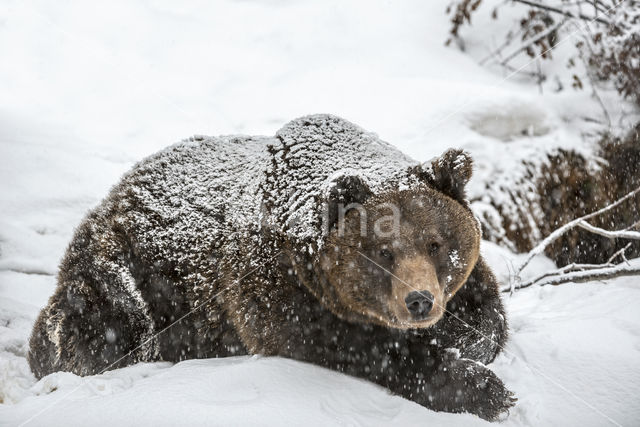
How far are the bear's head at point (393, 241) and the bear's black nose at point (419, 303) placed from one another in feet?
0.41

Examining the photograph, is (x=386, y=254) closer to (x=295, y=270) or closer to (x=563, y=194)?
(x=295, y=270)

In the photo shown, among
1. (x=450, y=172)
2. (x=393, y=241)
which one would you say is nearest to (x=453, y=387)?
(x=393, y=241)

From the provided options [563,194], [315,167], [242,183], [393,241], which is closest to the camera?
[393,241]

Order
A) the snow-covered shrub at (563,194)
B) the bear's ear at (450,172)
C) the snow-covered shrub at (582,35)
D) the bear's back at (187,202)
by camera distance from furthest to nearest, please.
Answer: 1. the snow-covered shrub at (582,35)
2. the snow-covered shrub at (563,194)
3. the bear's back at (187,202)
4. the bear's ear at (450,172)

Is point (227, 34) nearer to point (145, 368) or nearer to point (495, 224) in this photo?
point (495, 224)

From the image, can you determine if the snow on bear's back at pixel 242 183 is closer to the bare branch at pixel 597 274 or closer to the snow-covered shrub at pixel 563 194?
the bare branch at pixel 597 274

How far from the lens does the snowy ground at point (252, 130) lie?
274 cm

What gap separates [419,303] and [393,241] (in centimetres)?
40

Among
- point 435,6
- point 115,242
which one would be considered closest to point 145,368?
point 115,242

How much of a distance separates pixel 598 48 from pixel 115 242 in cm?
818

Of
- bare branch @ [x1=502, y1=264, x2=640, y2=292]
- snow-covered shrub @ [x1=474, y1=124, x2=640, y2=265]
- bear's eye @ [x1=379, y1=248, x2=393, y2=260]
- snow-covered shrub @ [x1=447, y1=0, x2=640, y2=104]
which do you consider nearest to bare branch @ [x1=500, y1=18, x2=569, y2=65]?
snow-covered shrub @ [x1=447, y1=0, x2=640, y2=104]

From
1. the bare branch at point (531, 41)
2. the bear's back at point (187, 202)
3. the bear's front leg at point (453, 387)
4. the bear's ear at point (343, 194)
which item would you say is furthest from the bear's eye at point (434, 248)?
the bare branch at point (531, 41)

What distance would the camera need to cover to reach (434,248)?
302 cm

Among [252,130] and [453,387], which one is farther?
[252,130]
